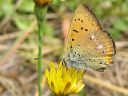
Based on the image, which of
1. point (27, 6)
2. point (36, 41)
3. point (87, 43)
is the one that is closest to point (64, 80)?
point (87, 43)

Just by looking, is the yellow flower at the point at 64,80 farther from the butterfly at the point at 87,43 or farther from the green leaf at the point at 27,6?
the green leaf at the point at 27,6

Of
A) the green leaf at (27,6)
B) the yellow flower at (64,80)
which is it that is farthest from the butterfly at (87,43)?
the green leaf at (27,6)

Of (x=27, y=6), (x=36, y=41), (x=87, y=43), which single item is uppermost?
(x=27, y=6)

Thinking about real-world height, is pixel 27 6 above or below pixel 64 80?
above

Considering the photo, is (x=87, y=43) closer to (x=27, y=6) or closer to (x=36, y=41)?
(x=36, y=41)

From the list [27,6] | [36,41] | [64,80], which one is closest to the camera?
[64,80]

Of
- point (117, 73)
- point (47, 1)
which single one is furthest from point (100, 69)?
point (117, 73)
